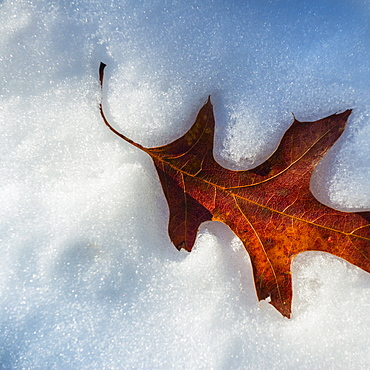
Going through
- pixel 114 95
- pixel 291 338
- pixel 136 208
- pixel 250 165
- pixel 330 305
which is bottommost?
pixel 291 338

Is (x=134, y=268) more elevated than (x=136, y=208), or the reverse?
(x=136, y=208)

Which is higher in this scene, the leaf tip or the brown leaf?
the leaf tip

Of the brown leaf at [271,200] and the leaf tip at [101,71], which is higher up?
the leaf tip at [101,71]

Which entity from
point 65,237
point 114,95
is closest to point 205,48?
point 114,95

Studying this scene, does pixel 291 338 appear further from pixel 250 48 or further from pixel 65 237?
pixel 250 48
